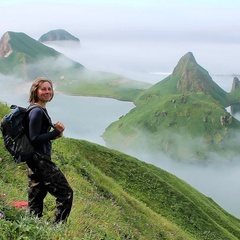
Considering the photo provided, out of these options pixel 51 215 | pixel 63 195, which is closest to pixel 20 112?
pixel 63 195

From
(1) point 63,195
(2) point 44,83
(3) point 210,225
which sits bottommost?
(3) point 210,225

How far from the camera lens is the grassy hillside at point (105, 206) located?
794 cm

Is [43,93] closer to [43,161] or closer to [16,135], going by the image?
[16,135]

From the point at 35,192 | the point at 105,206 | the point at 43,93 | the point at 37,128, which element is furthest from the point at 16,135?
the point at 105,206

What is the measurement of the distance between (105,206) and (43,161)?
6.99m

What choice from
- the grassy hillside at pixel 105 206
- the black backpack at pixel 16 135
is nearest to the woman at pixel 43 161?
the black backpack at pixel 16 135

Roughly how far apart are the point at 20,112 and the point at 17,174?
6.98 metres

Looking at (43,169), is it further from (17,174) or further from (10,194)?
(17,174)

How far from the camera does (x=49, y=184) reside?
29.2ft

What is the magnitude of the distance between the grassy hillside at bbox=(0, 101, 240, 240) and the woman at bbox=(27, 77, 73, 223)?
597 millimetres

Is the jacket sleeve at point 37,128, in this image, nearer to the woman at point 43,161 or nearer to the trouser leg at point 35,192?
the woman at point 43,161

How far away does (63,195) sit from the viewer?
9031mm

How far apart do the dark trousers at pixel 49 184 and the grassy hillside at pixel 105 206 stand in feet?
1.51

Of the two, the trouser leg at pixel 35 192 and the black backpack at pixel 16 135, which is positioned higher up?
the black backpack at pixel 16 135
